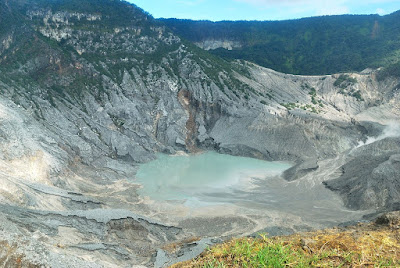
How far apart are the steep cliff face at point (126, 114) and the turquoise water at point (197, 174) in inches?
72.6

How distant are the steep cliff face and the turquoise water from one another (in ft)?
6.05

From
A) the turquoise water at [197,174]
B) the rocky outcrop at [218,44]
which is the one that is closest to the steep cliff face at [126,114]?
the turquoise water at [197,174]

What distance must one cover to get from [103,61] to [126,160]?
2017 cm

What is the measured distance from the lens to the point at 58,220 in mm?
19766

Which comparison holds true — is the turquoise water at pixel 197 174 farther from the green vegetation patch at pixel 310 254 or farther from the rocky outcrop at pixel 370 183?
the green vegetation patch at pixel 310 254

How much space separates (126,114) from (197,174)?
15.9 metres

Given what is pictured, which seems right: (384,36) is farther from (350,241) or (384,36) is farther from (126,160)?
(350,241)

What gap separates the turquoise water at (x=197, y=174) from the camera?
1329 inches

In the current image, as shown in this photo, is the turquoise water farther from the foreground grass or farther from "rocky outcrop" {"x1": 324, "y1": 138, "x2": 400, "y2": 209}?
the foreground grass

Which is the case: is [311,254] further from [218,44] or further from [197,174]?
[218,44]

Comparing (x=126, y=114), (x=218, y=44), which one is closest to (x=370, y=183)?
(x=126, y=114)

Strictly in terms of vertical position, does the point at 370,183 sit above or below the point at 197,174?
above

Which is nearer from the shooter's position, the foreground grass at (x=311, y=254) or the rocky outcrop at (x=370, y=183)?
the foreground grass at (x=311, y=254)

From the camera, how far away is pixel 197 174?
39531 mm
